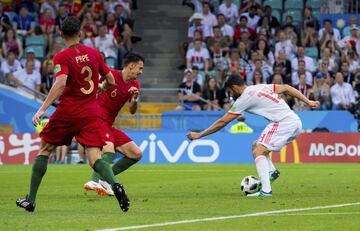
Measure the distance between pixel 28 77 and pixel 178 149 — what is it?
5.74 m

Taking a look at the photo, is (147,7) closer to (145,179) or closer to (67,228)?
(145,179)

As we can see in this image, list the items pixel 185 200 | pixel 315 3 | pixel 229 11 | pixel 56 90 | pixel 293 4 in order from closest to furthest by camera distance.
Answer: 1. pixel 56 90
2. pixel 185 200
3. pixel 229 11
4. pixel 293 4
5. pixel 315 3

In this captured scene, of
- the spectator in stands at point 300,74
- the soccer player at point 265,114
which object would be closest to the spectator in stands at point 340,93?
the spectator in stands at point 300,74

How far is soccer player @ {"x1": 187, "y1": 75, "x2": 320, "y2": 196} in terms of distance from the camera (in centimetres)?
1664

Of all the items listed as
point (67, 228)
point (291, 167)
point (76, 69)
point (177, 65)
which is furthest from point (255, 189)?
point (177, 65)

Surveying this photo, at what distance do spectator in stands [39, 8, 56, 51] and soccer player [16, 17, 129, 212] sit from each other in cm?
2023

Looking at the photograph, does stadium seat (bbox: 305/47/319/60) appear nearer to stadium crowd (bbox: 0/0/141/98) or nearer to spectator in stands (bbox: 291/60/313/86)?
spectator in stands (bbox: 291/60/313/86)

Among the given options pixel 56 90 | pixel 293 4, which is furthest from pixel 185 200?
pixel 293 4

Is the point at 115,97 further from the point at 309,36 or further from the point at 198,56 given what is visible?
the point at 309,36

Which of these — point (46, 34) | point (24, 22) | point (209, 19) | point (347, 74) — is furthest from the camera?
point (209, 19)

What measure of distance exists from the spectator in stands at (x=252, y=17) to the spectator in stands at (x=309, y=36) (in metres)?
1.53

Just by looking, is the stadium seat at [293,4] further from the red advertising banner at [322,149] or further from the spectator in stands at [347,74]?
the red advertising banner at [322,149]

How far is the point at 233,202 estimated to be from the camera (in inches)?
597

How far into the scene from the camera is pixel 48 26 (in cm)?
3431
